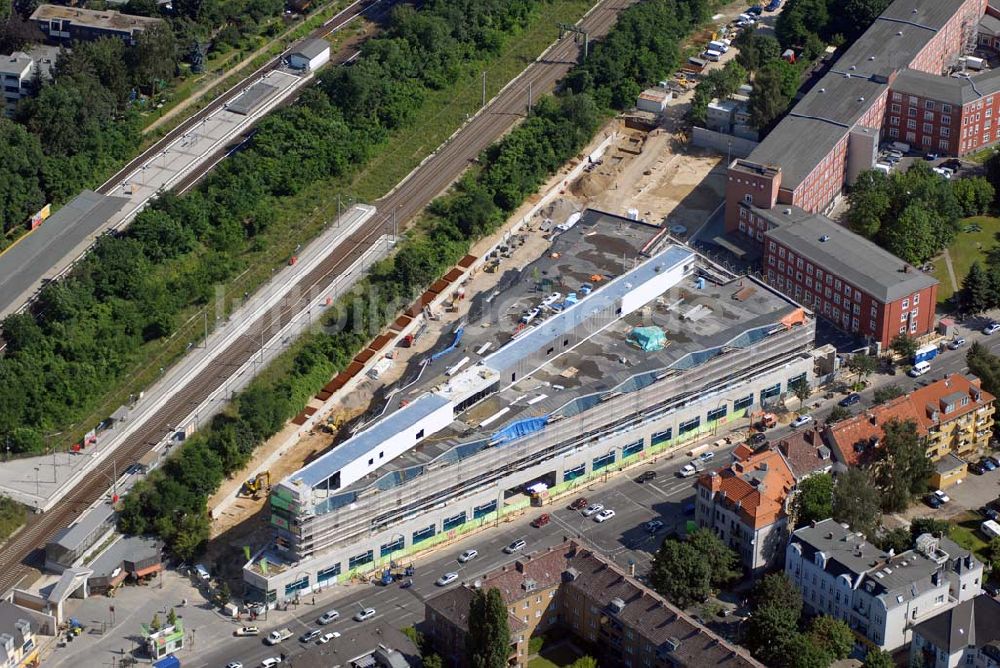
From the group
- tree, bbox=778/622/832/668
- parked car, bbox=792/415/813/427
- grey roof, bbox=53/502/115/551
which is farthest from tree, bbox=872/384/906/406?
grey roof, bbox=53/502/115/551

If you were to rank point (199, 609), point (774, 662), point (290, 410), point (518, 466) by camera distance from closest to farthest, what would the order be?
1. point (774, 662)
2. point (199, 609)
3. point (518, 466)
4. point (290, 410)

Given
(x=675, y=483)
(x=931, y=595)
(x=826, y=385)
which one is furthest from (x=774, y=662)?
(x=826, y=385)

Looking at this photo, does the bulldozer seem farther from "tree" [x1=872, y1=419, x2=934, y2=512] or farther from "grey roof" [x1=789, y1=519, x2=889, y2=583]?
"tree" [x1=872, y1=419, x2=934, y2=512]

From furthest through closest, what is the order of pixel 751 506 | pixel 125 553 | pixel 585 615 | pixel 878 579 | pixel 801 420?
pixel 801 420 < pixel 125 553 < pixel 751 506 < pixel 585 615 < pixel 878 579

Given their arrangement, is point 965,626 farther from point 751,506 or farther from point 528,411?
point 528,411

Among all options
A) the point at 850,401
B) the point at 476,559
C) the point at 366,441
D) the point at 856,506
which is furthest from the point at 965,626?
the point at 366,441

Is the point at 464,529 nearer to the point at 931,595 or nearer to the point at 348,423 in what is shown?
the point at 348,423

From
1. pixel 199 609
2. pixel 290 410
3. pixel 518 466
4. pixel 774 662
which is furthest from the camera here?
pixel 290 410
